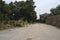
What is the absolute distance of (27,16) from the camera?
75.9m

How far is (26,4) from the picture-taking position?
7625 centimetres

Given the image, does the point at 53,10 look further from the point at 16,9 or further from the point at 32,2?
the point at 16,9

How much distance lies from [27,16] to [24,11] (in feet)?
8.98

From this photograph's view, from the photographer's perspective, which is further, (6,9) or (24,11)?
(24,11)

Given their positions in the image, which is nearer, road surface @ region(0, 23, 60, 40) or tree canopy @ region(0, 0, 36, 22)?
road surface @ region(0, 23, 60, 40)

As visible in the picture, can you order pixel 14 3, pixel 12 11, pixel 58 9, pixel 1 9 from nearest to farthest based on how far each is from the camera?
pixel 1 9
pixel 12 11
pixel 14 3
pixel 58 9

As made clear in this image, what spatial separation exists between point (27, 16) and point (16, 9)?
20.0ft

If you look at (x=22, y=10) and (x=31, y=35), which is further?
(x=22, y=10)

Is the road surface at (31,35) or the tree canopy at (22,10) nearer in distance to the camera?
the road surface at (31,35)

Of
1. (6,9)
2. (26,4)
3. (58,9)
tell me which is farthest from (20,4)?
(58,9)

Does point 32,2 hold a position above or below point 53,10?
above

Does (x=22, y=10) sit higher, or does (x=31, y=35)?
(x=31, y=35)

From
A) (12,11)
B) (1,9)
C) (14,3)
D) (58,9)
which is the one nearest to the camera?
(1,9)

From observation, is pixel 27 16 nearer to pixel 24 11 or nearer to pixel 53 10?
pixel 24 11
